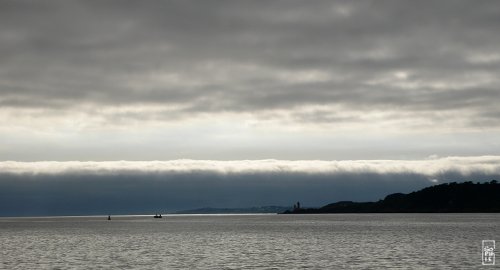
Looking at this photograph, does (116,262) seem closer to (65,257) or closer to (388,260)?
(65,257)

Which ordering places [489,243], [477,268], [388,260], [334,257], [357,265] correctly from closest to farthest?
[477,268], [357,265], [388,260], [334,257], [489,243]

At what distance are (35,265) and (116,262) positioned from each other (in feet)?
42.9

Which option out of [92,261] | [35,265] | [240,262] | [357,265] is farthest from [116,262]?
[357,265]

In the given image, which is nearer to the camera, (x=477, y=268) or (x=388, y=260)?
(x=477, y=268)

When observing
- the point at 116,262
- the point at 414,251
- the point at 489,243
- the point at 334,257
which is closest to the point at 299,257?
the point at 334,257

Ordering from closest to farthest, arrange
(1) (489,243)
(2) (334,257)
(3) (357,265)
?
1. (3) (357,265)
2. (2) (334,257)
3. (1) (489,243)

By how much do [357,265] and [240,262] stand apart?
1939 cm

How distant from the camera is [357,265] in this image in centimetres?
9688

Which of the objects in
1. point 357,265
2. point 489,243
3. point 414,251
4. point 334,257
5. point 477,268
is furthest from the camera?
point 489,243

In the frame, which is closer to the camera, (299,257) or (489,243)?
(299,257)

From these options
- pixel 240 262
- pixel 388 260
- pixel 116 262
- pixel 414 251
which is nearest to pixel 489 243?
pixel 414 251

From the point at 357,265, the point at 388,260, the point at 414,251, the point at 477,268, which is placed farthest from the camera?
the point at 414,251

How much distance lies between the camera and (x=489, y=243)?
14250 cm

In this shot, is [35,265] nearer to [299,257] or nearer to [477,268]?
[299,257]
